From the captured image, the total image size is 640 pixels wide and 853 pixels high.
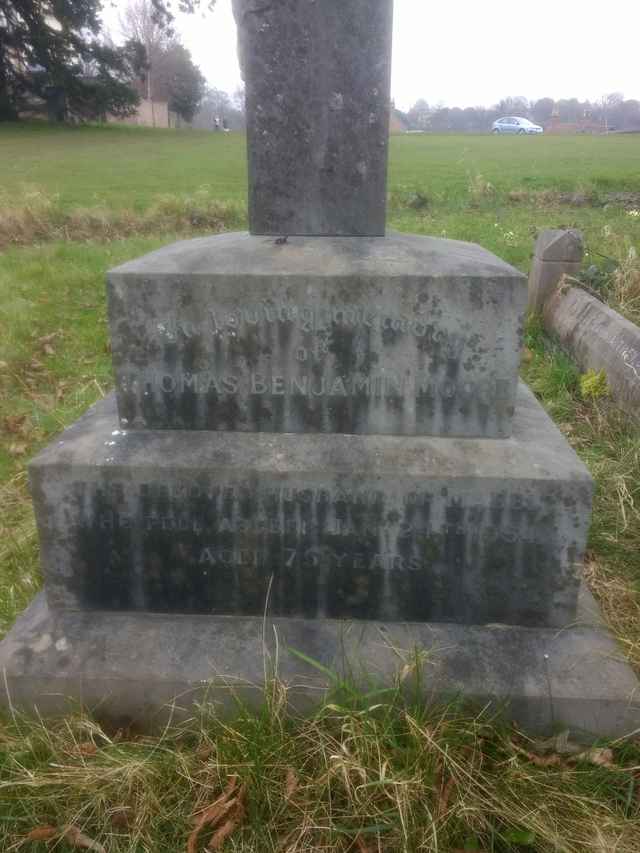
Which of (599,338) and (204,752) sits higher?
(599,338)

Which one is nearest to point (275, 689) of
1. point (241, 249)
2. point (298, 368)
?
point (298, 368)

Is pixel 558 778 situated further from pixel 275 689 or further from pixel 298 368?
pixel 298 368

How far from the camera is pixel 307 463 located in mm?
2309

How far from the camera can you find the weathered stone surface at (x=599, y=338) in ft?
14.7

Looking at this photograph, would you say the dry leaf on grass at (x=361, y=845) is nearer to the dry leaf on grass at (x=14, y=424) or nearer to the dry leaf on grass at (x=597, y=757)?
the dry leaf on grass at (x=597, y=757)

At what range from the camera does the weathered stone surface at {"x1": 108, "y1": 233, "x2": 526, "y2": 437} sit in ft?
7.44

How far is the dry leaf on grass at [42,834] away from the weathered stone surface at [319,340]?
4.03 ft

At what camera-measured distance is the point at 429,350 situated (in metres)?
2.32

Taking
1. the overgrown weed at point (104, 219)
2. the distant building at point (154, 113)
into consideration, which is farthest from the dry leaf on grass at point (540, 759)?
the distant building at point (154, 113)

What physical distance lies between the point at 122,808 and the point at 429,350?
5.27ft

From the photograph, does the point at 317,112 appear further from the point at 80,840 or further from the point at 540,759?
the point at 80,840

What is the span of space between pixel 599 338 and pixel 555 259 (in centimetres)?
169

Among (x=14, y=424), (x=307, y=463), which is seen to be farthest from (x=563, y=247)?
(x=307, y=463)

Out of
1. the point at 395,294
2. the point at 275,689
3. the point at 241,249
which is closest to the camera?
the point at 275,689
